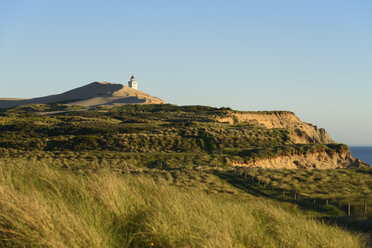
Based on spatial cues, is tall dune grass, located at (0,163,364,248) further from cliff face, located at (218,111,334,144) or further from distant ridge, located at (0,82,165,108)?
distant ridge, located at (0,82,165,108)

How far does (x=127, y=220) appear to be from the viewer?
24.8ft

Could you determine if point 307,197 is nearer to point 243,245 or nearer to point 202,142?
point 243,245

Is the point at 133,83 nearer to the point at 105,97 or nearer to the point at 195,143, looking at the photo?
the point at 105,97

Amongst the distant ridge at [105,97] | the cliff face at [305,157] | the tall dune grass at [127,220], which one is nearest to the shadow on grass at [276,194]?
the cliff face at [305,157]

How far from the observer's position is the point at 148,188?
9352 mm

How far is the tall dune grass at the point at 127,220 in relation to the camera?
20.1ft

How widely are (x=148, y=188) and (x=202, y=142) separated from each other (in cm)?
4899

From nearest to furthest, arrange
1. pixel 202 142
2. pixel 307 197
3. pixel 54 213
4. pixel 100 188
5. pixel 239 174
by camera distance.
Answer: pixel 54 213, pixel 100 188, pixel 307 197, pixel 239 174, pixel 202 142

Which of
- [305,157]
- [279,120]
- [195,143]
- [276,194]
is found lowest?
[276,194]

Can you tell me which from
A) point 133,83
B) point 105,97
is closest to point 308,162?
point 105,97

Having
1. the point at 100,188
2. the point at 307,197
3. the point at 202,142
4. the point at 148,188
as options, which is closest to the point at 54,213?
the point at 100,188

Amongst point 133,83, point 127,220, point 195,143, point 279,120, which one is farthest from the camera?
point 133,83

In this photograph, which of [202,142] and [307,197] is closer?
[307,197]

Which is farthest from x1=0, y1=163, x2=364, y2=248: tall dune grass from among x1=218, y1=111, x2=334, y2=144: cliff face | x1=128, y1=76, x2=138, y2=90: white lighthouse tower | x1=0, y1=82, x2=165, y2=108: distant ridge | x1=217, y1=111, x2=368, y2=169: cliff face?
x1=128, y1=76, x2=138, y2=90: white lighthouse tower
